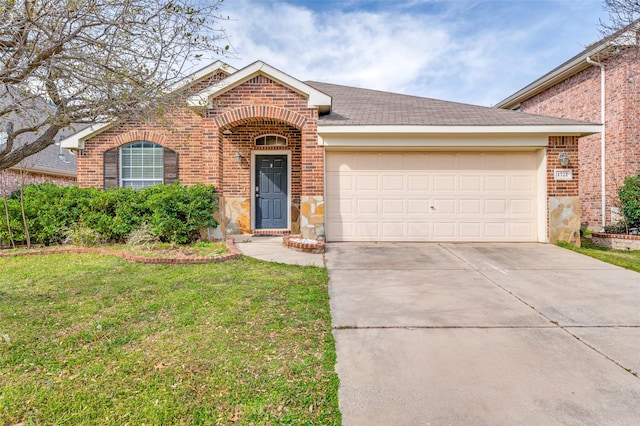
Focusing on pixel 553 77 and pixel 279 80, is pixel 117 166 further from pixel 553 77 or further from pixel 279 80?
pixel 553 77

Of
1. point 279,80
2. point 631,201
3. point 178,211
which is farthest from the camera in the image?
point 631,201

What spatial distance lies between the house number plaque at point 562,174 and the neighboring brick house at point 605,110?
9.68ft

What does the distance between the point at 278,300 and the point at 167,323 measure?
129cm

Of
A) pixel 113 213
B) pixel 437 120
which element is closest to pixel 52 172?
pixel 113 213

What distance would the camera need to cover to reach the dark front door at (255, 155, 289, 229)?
1021cm

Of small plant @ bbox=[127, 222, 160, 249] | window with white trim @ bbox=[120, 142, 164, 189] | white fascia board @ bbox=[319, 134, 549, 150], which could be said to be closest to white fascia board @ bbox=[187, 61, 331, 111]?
white fascia board @ bbox=[319, 134, 549, 150]

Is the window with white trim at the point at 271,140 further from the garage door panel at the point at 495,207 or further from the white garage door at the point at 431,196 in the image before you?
the garage door panel at the point at 495,207

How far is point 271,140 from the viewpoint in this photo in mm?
10141

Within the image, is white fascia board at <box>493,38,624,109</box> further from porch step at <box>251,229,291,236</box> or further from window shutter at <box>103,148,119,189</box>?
window shutter at <box>103,148,119,189</box>

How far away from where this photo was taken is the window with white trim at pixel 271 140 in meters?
10.1

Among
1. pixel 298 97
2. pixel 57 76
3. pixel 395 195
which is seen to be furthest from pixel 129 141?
pixel 395 195

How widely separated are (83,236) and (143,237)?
4.79 feet

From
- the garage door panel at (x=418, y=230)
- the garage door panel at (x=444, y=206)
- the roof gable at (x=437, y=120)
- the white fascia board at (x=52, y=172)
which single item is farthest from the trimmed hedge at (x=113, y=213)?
the white fascia board at (x=52, y=172)

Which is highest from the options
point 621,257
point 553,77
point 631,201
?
point 553,77
